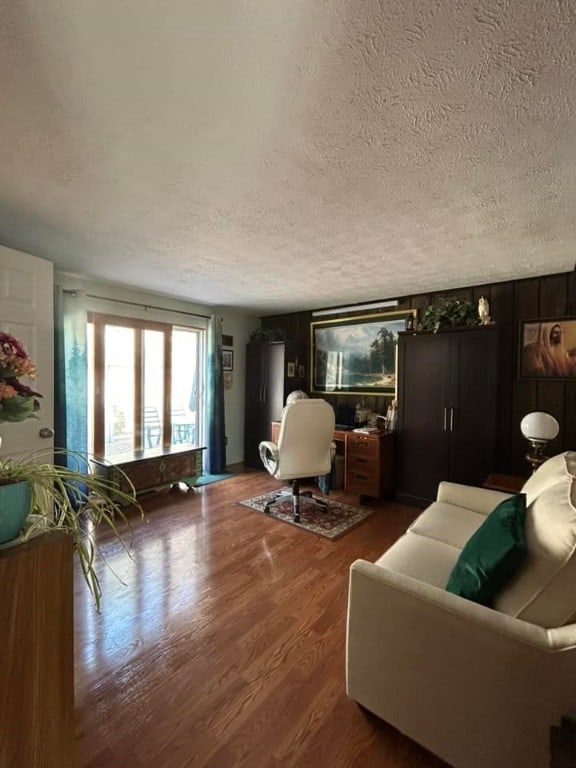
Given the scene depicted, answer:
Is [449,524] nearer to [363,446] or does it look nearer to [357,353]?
[363,446]

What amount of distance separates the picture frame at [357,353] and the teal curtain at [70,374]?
2810 mm

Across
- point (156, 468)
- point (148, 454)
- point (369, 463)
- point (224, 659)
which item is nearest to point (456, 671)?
point (224, 659)

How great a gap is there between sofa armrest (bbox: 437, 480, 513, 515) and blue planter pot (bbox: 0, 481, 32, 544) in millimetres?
2365

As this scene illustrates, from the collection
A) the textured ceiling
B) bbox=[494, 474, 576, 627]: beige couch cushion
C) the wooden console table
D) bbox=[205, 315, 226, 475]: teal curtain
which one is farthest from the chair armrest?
bbox=[494, 474, 576, 627]: beige couch cushion

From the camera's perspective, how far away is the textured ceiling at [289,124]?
867 millimetres

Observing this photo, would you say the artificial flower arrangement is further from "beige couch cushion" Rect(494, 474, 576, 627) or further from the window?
the window

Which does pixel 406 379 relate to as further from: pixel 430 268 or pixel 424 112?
pixel 424 112

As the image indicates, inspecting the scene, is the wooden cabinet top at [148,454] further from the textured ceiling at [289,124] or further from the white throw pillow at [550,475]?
the white throw pillow at [550,475]

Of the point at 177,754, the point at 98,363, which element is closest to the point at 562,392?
the point at 177,754

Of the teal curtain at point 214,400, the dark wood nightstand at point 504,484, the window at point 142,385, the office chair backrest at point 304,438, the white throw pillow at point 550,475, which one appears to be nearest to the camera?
the white throw pillow at point 550,475

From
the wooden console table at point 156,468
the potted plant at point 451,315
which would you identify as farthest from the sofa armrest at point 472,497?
the wooden console table at point 156,468

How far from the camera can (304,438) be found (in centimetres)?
298

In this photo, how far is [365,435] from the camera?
11.7 ft

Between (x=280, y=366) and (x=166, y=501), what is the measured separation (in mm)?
2162
